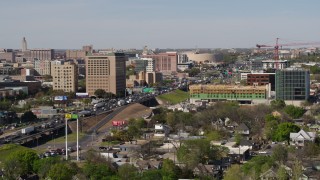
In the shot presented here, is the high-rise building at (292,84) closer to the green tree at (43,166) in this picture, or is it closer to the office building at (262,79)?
the office building at (262,79)

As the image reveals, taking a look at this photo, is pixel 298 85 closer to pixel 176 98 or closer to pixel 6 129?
pixel 176 98

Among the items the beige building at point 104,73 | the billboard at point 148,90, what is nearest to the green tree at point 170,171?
the beige building at point 104,73

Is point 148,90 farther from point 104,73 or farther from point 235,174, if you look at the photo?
point 235,174

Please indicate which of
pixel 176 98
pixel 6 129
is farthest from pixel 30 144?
pixel 176 98

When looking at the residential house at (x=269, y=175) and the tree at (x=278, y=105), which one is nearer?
the residential house at (x=269, y=175)

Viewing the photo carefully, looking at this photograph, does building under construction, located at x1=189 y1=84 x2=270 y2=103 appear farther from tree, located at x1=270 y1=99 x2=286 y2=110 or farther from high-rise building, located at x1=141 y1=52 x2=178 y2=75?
high-rise building, located at x1=141 y1=52 x2=178 y2=75

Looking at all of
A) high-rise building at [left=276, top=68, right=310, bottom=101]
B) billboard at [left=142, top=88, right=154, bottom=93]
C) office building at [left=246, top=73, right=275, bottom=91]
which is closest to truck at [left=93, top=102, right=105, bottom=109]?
office building at [left=246, top=73, right=275, bottom=91]

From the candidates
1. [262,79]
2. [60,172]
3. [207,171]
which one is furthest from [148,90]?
[60,172]
